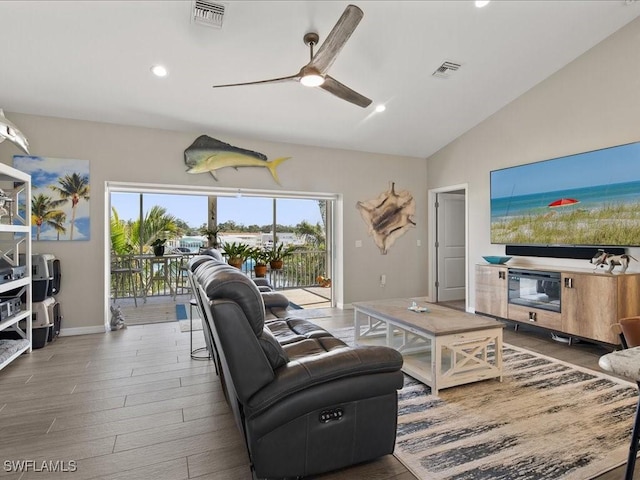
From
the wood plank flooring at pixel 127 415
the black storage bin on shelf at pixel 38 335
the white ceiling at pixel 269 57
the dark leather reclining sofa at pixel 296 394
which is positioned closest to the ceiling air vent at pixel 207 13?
the white ceiling at pixel 269 57

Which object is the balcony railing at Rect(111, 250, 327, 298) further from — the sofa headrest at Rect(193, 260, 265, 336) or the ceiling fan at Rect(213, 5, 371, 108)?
the sofa headrest at Rect(193, 260, 265, 336)

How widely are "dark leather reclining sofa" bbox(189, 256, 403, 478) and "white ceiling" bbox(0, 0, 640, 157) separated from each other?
2677mm

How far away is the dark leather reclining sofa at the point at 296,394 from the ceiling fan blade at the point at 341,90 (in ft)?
6.88

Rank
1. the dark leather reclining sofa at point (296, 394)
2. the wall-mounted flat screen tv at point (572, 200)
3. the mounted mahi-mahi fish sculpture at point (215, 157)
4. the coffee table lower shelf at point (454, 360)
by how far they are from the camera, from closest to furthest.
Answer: the dark leather reclining sofa at point (296, 394) < the coffee table lower shelf at point (454, 360) < the wall-mounted flat screen tv at point (572, 200) < the mounted mahi-mahi fish sculpture at point (215, 157)

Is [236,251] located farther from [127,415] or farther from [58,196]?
[127,415]

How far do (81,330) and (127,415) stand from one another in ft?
8.60

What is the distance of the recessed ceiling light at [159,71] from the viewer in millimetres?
3572

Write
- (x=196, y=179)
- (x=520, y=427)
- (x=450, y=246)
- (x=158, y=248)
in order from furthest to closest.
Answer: (x=158, y=248) → (x=450, y=246) → (x=196, y=179) → (x=520, y=427)

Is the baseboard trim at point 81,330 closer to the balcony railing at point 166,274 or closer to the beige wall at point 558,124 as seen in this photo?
the balcony railing at point 166,274

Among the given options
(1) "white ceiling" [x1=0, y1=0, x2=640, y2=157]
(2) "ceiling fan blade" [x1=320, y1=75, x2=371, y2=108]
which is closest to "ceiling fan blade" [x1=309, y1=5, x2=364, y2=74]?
(2) "ceiling fan blade" [x1=320, y1=75, x2=371, y2=108]

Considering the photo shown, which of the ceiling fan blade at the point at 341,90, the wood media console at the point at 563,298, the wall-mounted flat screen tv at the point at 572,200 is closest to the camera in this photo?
the ceiling fan blade at the point at 341,90

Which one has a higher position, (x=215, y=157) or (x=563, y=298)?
(x=215, y=157)

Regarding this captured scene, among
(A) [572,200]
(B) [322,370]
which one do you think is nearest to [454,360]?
(B) [322,370]

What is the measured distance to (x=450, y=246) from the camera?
22.0 ft
